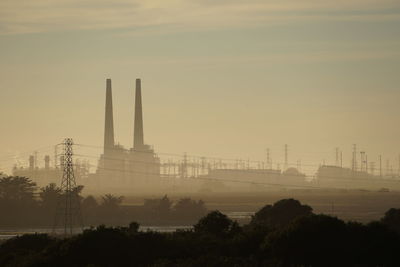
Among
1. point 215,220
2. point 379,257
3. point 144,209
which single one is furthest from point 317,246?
point 144,209

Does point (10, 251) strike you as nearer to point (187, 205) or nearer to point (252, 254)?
point (252, 254)

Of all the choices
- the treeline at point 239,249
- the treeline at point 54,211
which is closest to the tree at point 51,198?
the treeline at point 54,211

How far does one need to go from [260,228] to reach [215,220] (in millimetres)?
9553

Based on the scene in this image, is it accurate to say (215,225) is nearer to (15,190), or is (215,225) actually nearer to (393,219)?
(393,219)

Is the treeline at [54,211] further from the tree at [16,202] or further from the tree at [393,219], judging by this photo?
the tree at [393,219]

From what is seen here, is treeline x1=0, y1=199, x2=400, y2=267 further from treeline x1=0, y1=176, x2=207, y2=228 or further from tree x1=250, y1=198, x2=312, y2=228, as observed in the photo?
treeline x1=0, y1=176, x2=207, y2=228

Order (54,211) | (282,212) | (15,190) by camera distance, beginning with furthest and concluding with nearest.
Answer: (15,190) → (54,211) → (282,212)

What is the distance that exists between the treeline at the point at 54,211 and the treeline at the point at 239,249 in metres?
71.3

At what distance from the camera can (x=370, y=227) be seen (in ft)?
200

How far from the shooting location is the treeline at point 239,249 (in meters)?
52.9

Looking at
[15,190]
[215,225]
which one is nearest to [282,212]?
[215,225]

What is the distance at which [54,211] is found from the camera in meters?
138

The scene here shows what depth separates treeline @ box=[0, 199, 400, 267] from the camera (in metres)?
52.9

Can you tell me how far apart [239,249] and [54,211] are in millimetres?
81175
